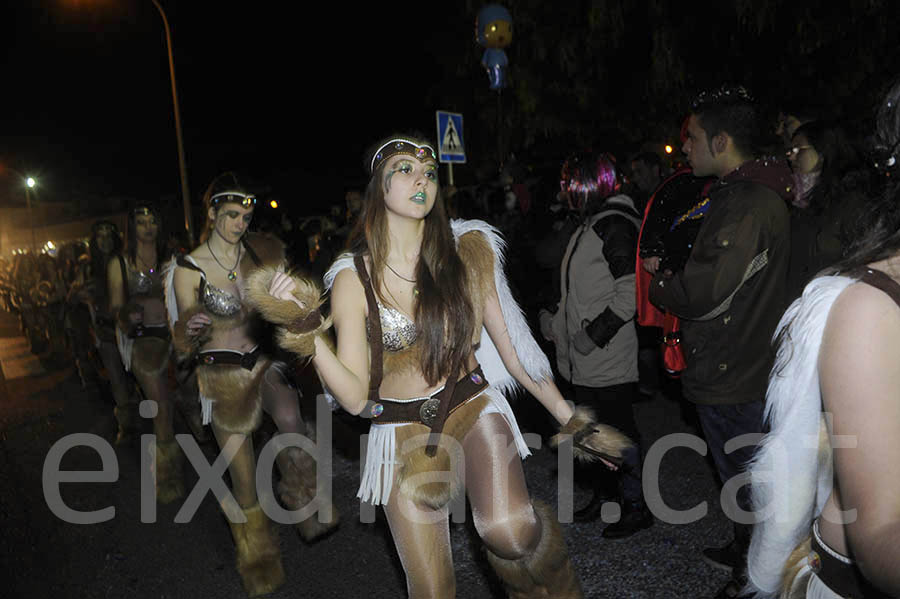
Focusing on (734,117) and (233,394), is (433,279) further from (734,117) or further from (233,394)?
(233,394)

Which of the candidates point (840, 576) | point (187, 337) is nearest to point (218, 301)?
point (187, 337)

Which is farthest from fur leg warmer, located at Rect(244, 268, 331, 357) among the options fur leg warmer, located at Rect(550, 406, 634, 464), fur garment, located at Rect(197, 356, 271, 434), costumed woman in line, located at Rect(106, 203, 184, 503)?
costumed woman in line, located at Rect(106, 203, 184, 503)

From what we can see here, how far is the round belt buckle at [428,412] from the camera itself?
2566mm

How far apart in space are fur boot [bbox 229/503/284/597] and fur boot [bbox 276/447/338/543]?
38 cm

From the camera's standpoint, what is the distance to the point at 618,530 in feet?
12.7

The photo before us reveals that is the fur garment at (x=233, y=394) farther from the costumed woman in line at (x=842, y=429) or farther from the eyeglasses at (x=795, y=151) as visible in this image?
the eyeglasses at (x=795, y=151)

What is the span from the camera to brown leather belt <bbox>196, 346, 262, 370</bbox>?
397 centimetres

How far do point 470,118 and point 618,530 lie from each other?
1533 cm

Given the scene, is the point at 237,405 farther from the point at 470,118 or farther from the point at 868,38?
the point at 470,118

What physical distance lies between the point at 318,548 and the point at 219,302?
1676 millimetres

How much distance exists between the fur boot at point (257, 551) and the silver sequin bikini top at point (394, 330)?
183cm

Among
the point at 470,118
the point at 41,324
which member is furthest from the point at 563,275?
the point at 470,118

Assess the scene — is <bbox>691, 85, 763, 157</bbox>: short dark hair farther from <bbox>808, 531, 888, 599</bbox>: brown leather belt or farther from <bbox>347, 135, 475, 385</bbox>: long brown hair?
<bbox>808, 531, 888, 599</bbox>: brown leather belt

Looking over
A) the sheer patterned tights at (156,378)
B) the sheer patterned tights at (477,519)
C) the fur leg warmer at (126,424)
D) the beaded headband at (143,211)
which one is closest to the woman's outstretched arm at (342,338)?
the sheer patterned tights at (477,519)
